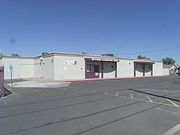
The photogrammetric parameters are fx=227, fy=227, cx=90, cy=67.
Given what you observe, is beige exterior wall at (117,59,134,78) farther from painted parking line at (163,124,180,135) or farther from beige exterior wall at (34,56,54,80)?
painted parking line at (163,124,180,135)

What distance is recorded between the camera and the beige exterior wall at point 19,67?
4009cm

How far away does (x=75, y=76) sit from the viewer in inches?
1475

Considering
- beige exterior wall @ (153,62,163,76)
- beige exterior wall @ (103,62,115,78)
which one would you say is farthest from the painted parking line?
beige exterior wall @ (153,62,163,76)

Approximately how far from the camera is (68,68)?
120 feet

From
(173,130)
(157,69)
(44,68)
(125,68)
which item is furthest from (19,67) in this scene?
(173,130)

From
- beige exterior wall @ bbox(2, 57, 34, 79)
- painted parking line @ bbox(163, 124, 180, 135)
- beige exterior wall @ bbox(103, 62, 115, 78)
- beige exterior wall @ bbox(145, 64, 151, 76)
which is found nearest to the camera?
painted parking line @ bbox(163, 124, 180, 135)

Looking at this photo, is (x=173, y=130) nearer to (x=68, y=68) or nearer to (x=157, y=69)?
(x=68, y=68)

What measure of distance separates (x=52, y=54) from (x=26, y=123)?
1112 inches

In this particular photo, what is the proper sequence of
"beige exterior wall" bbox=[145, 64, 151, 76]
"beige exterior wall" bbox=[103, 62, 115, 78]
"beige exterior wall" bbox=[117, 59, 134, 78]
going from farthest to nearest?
"beige exterior wall" bbox=[145, 64, 151, 76] → "beige exterior wall" bbox=[117, 59, 134, 78] → "beige exterior wall" bbox=[103, 62, 115, 78]

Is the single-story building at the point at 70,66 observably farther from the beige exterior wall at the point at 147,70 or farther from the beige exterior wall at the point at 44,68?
the beige exterior wall at the point at 147,70

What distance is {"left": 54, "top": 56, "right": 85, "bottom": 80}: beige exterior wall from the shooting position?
3497 centimetres

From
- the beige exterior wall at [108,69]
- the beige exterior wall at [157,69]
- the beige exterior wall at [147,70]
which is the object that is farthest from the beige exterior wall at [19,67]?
the beige exterior wall at [157,69]

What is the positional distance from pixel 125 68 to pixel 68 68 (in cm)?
1528

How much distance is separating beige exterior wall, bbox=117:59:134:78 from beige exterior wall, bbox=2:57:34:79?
17.1 meters
